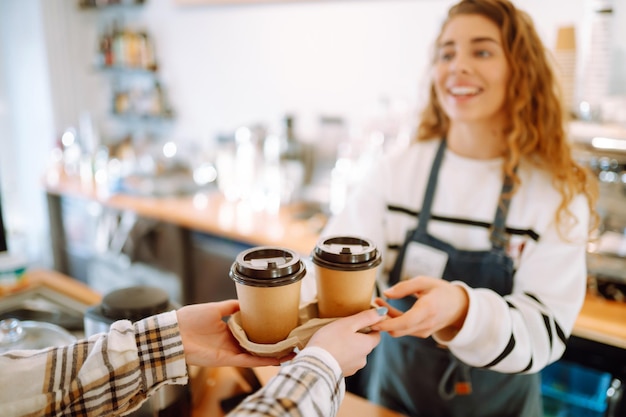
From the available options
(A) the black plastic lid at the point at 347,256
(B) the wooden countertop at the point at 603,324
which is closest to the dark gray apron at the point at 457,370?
(B) the wooden countertop at the point at 603,324

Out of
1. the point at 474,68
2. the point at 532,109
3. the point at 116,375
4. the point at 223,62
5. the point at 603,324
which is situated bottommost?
the point at 603,324

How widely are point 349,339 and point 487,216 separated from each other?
0.66 metres

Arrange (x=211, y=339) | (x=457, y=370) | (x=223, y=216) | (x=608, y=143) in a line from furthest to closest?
(x=223, y=216)
(x=608, y=143)
(x=457, y=370)
(x=211, y=339)

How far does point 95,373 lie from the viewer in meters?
0.85

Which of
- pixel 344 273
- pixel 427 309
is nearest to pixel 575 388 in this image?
pixel 427 309

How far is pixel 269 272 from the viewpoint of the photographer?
0.82 m

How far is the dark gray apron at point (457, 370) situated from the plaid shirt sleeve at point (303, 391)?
56 cm

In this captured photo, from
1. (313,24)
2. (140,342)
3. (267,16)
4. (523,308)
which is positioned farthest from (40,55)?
(523,308)

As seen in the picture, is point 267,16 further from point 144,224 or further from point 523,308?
point 523,308

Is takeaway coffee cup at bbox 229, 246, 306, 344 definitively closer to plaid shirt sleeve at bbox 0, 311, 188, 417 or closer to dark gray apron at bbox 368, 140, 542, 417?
plaid shirt sleeve at bbox 0, 311, 188, 417

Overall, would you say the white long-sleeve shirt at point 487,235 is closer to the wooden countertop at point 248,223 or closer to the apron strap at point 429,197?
the apron strap at point 429,197

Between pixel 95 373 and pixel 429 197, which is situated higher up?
pixel 429 197

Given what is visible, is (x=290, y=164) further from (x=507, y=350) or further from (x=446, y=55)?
(x=507, y=350)

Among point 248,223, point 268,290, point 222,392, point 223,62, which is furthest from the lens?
point 223,62
